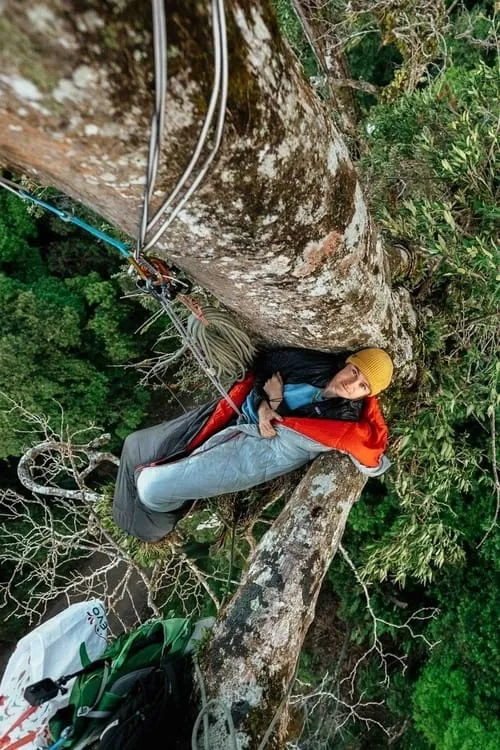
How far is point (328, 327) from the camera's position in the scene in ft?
8.11

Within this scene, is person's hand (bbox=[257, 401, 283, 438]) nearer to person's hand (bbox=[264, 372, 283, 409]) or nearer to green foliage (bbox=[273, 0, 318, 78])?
person's hand (bbox=[264, 372, 283, 409])

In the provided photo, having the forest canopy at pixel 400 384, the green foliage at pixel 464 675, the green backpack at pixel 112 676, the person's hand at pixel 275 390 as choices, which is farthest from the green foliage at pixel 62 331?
the green foliage at pixel 464 675

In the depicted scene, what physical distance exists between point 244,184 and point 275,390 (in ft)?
5.17

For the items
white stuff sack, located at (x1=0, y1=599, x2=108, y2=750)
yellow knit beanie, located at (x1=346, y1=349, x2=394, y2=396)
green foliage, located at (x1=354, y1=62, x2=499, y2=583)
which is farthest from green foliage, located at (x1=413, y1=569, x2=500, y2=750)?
white stuff sack, located at (x1=0, y1=599, x2=108, y2=750)

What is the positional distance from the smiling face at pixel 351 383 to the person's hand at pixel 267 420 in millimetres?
397

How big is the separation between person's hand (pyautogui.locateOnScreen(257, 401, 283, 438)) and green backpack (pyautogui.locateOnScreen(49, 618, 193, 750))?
1047 millimetres

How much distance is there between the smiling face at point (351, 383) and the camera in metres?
2.57

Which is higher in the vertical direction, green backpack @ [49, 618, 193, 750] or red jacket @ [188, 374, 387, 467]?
green backpack @ [49, 618, 193, 750]

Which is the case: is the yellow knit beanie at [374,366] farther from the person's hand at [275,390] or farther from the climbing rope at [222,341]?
the climbing rope at [222,341]

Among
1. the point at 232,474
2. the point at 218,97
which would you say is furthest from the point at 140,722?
the point at 218,97

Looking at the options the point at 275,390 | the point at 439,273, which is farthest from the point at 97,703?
the point at 439,273

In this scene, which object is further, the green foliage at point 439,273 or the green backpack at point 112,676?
the green foliage at point 439,273

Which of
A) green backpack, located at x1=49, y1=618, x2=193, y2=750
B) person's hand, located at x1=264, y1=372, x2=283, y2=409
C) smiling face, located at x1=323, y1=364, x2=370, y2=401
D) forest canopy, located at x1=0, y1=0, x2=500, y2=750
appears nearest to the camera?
green backpack, located at x1=49, y1=618, x2=193, y2=750

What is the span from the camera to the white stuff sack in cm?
206
